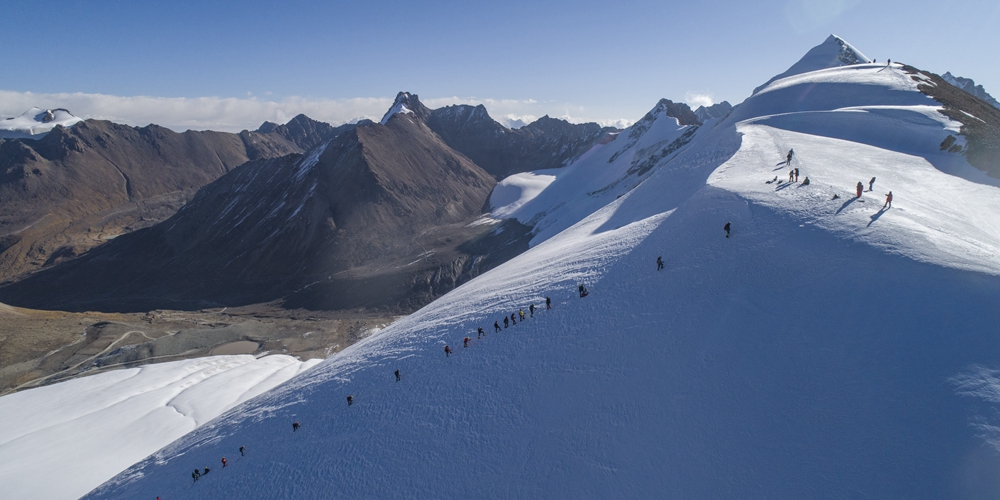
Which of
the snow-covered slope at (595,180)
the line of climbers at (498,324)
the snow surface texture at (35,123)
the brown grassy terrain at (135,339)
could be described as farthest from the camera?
the snow surface texture at (35,123)

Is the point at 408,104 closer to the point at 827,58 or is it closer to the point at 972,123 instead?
the point at 827,58

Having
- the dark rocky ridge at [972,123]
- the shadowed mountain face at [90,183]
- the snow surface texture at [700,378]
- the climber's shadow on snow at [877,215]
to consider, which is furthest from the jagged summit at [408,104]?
the climber's shadow on snow at [877,215]

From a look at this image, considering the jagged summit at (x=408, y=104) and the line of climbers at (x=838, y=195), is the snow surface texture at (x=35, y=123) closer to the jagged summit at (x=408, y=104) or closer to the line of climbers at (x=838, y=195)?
the jagged summit at (x=408, y=104)

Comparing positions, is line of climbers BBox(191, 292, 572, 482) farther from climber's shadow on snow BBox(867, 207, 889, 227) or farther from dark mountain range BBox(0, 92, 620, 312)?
dark mountain range BBox(0, 92, 620, 312)

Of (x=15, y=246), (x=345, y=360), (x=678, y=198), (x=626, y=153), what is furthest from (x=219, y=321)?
(x=626, y=153)

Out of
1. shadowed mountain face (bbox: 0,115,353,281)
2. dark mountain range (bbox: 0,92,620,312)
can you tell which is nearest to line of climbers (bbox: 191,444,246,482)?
dark mountain range (bbox: 0,92,620,312)

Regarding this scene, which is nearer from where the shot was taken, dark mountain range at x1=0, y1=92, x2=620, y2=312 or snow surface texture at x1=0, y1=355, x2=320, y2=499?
snow surface texture at x1=0, y1=355, x2=320, y2=499

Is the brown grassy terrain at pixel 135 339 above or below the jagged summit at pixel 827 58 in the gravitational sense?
below
